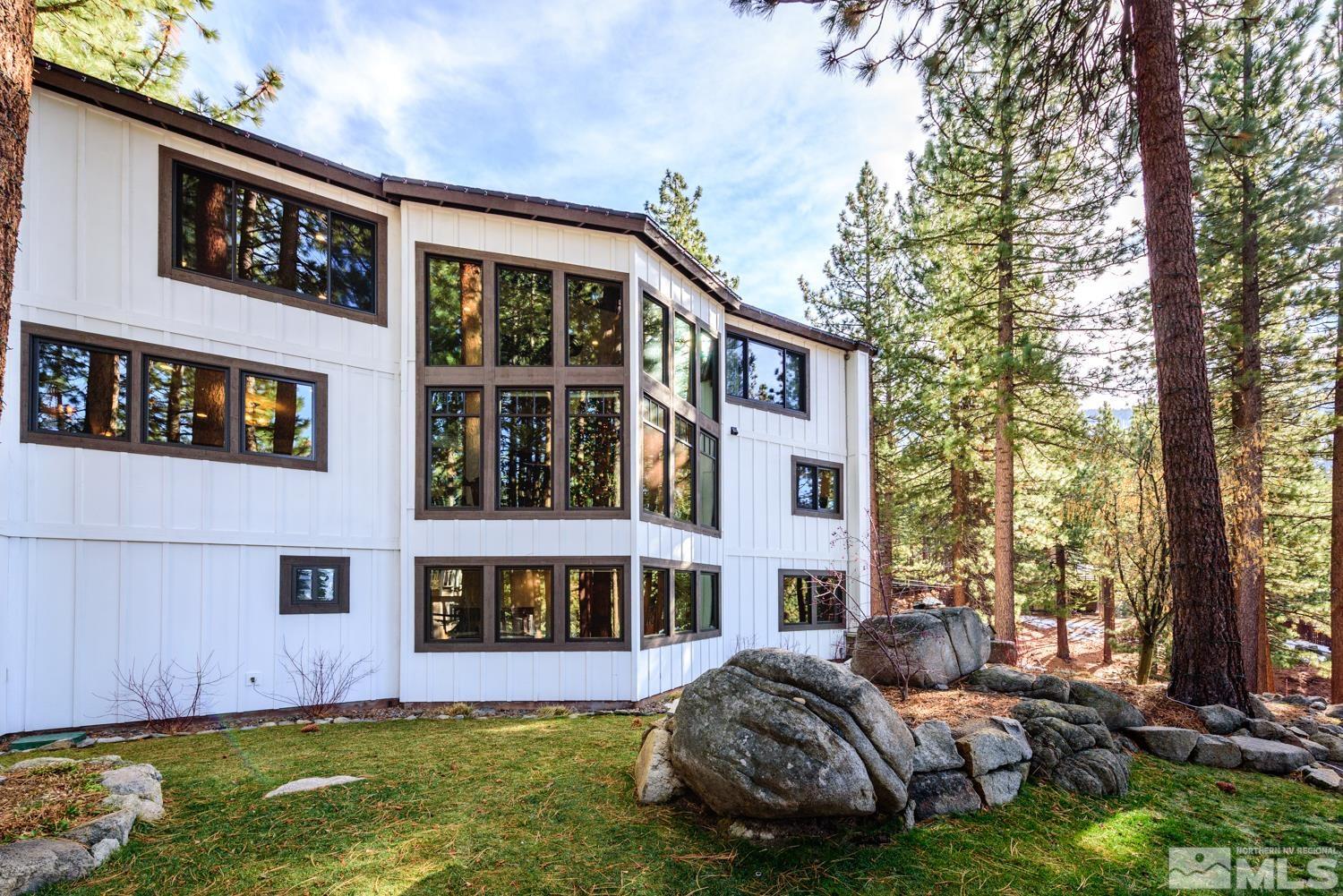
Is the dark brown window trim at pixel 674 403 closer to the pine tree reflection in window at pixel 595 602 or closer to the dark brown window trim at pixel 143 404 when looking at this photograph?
the pine tree reflection in window at pixel 595 602

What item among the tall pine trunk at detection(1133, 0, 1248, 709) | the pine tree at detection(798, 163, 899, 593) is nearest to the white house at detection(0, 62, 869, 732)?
the tall pine trunk at detection(1133, 0, 1248, 709)

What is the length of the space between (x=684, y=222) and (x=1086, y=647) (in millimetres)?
24024

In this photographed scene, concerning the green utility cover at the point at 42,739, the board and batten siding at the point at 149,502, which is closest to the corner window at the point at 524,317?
the board and batten siding at the point at 149,502

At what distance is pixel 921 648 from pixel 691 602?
551 centimetres

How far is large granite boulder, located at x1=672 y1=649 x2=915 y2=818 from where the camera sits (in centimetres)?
377

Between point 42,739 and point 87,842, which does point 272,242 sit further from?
point 87,842

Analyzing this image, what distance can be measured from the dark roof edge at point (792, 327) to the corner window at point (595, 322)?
12.3 ft

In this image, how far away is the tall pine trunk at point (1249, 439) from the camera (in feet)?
40.2

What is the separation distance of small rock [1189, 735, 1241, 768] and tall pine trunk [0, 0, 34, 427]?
921 cm

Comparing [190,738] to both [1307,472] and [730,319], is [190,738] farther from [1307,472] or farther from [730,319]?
[1307,472]

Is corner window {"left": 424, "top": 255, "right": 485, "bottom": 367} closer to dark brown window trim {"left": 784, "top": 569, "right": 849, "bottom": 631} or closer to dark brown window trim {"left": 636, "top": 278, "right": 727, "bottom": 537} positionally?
dark brown window trim {"left": 636, "top": 278, "right": 727, "bottom": 537}

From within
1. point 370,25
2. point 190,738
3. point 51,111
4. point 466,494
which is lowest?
point 190,738

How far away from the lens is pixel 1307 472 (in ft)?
52.8

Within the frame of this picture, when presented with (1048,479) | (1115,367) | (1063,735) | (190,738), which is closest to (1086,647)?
(1048,479)
